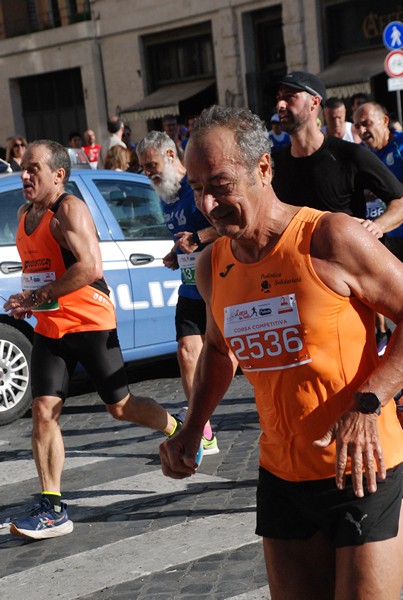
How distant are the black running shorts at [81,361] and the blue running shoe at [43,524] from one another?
56cm

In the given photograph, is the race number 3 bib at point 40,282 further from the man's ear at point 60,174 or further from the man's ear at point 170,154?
the man's ear at point 170,154

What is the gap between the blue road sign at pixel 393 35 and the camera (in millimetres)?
17609

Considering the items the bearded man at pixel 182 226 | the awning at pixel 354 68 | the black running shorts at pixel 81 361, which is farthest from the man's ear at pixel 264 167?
the awning at pixel 354 68

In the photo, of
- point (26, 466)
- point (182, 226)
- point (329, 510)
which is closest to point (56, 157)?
point (182, 226)

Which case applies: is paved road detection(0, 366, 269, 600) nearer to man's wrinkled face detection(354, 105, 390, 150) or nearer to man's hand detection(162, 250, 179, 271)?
man's hand detection(162, 250, 179, 271)

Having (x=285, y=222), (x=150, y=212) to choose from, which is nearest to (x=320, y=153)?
(x=285, y=222)

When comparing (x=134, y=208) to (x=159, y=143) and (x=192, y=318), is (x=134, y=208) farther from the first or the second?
(x=192, y=318)

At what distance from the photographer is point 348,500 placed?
289 centimetres

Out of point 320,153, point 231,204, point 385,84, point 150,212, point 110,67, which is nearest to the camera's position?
point 231,204

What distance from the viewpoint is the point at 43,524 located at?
210 inches

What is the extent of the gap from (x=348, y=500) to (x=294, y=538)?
200mm

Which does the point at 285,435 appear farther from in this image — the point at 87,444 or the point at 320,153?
the point at 87,444

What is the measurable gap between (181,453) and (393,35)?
15.5 meters

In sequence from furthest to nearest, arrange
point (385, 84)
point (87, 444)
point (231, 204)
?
point (385, 84) < point (87, 444) < point (231, 204)
